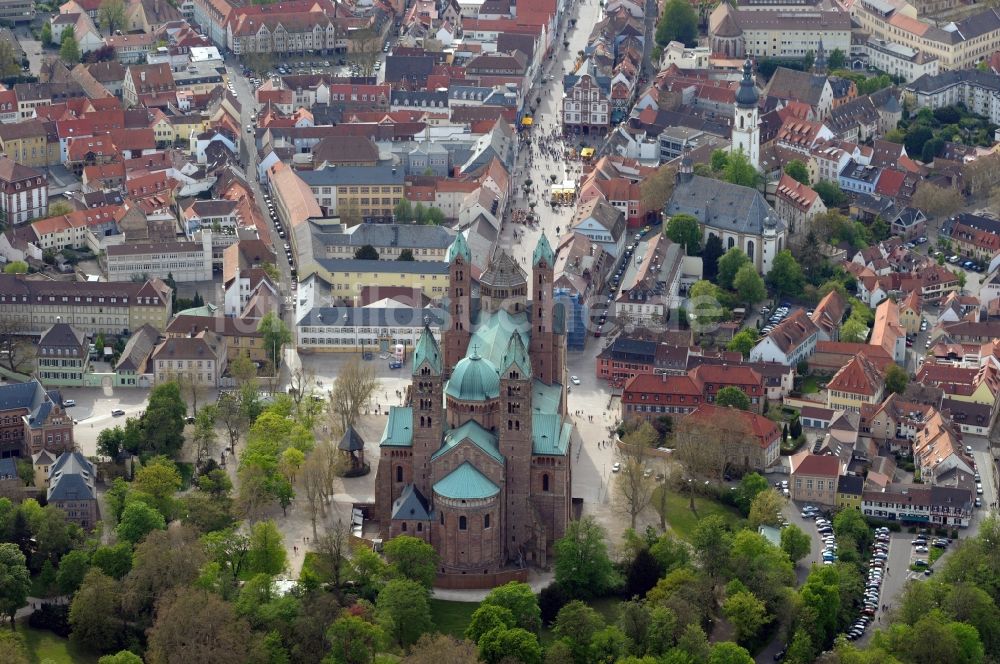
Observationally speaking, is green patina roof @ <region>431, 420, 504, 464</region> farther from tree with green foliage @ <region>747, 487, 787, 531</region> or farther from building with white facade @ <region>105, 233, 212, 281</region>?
building with white facade @ <region>105, 233, 212, 281</region>

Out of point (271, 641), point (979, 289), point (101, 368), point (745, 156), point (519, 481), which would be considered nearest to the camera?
point (271, 641)

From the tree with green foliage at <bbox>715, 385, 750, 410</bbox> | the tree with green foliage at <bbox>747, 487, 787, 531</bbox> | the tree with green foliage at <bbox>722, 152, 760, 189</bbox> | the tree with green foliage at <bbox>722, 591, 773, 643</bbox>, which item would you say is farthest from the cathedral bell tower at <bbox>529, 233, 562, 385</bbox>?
the tree with green foliage at <bbox>722, 152, 760, 189</bbox>

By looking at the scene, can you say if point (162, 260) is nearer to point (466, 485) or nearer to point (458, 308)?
point (458, 308)

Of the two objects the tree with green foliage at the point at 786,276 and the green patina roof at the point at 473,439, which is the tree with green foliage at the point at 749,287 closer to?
the tree with green foliage at the point at 786,276

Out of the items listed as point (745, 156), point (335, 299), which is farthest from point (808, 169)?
point (335, 299)

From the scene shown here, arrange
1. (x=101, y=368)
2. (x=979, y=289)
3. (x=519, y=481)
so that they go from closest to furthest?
(x=519, y=481)
(x=101, y=368)
(x=979, y=289)

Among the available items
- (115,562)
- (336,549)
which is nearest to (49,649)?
(115,562)

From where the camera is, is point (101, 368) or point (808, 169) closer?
point (101, 368)

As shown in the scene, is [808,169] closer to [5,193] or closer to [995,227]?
[995,227]
